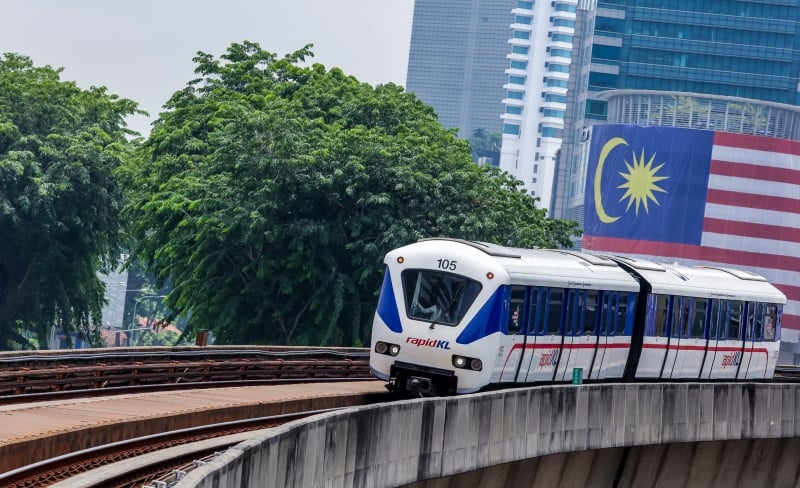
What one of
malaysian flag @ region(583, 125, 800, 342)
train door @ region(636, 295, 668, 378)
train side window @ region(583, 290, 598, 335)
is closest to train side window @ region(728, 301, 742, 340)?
train door @ region(636, 295, 668, 378)

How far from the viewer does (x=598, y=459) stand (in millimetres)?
24969

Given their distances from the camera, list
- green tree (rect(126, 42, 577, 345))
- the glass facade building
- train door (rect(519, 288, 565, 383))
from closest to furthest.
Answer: train door (rect(519, 288, 565, 383)), green tree (rect(126, 42, 577, 345)), the glass facade building

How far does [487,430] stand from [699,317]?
11.9m

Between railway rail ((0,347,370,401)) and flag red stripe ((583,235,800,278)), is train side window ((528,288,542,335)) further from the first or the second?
flag red stripe ((583,235,800,278))

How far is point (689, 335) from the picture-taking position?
30969 millimetres

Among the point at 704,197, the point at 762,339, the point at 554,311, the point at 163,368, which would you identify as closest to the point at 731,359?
the point at 762,339

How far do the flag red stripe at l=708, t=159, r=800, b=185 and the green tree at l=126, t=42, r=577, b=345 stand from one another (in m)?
52.6

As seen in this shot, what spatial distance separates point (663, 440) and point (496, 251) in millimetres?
4504

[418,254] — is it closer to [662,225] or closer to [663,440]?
[663,440]

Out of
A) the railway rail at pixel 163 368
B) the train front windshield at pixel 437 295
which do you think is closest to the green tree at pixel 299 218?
the railway rail at pixel 163 368

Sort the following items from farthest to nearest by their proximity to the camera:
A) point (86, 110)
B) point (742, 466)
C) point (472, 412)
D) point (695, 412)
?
point (86, 110) → point (742, 466) → point (695, 412) → point (472, 412)

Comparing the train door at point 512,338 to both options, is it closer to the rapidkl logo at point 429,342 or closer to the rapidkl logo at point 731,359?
the rapidkl logo at point 429,342

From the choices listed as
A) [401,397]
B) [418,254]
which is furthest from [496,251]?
[401,397]

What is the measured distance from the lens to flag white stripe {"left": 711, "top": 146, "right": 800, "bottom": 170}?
97.7m
